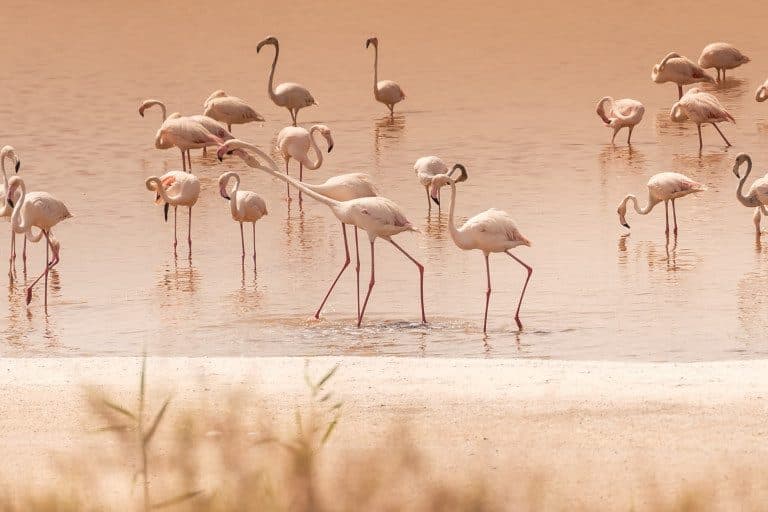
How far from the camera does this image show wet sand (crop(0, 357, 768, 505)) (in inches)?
199

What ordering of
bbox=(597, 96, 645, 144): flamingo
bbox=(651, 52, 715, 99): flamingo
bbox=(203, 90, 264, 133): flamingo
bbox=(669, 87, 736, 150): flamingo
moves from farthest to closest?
bbox=(651, 52, 715, 99): flamingo → bbox=(203, 90, 264, 133): flamingo → bbox=(597, 96, 645, 144): flamingo → bbox=(669, 87, 736, 150): flamingo

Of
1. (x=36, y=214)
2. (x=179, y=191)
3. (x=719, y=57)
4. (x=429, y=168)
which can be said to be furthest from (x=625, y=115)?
(x=36, y=214)

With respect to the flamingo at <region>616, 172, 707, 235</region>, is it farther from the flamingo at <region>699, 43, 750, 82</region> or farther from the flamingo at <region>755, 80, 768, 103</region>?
the flamingo at <region>699, 43, 750, 82</region>

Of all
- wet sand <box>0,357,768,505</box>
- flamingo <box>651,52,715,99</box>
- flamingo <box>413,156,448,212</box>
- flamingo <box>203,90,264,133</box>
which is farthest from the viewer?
flamingo <box>651,52,715,99</box>

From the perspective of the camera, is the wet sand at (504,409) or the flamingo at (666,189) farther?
the flamingo at (666,189)

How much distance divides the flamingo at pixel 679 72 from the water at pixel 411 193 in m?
0.62

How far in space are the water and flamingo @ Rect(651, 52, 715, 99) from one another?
0.62 metres

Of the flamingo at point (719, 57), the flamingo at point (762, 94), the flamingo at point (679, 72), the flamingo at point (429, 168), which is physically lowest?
the flamingo at point (429, 168)

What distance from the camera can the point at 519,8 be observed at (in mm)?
39188

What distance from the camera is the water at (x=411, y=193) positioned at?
31.2ft

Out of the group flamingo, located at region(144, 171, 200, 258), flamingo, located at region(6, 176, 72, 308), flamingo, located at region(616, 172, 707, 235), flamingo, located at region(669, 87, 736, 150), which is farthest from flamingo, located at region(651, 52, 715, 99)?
flamingo, located at region(6, 176, 72, 308)

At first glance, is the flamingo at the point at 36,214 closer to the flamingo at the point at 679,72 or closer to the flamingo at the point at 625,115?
the flamingo at the point at 625,115

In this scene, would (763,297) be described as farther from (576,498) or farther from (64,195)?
(64,195)

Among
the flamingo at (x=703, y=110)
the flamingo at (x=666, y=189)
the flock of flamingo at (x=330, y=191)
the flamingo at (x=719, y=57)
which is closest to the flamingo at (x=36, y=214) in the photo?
the flock of flamingo at (x=330, y=191)
